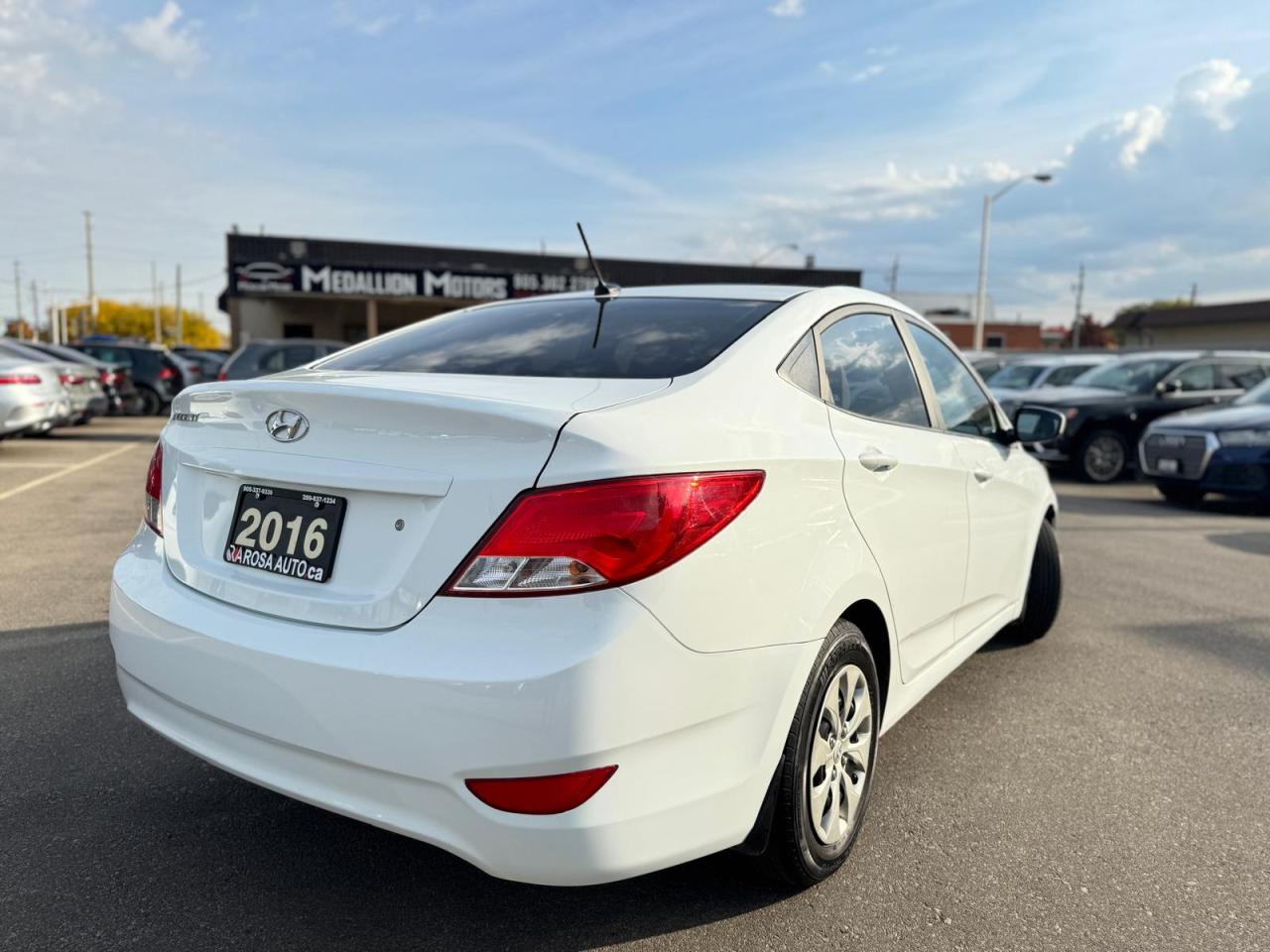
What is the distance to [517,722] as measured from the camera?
1.89 m

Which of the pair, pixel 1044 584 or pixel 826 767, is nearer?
pixel 826 767

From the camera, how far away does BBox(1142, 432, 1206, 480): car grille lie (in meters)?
9.84

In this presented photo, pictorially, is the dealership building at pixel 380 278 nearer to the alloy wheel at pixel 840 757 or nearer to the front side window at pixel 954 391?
the front side window at pixel 954 391

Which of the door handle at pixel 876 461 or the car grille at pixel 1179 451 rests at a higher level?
the door handle at pixel 876 461

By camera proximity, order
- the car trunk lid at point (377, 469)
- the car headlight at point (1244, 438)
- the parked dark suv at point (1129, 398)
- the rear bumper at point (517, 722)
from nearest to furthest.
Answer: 1. the rear bumper at point (517, 722)
2. the car trunk lid at point (377, 469)
3. the car headlight at point (1244, 438)
4. the parked dark suv at point (1129, 398)

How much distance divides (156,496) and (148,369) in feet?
63.6

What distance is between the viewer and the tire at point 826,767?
2336 millimetres

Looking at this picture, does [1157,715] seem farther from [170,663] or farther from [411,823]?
[170,663]

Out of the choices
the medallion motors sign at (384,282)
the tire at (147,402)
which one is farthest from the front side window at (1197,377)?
the medallion motors sign at (384,282)

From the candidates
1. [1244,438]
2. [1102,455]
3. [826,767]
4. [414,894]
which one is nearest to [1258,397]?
[1244,438]

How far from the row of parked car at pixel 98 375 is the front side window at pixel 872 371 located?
9.55 meters

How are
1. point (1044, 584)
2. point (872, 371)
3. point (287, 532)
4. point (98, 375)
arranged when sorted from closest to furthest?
point (287, 532) → point (872, 371) → point (1044, 584) → point (98, 375)

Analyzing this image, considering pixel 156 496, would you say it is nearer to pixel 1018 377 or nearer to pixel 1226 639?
pixel 1226 639

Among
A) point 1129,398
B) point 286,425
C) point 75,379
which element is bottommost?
point 75,379
